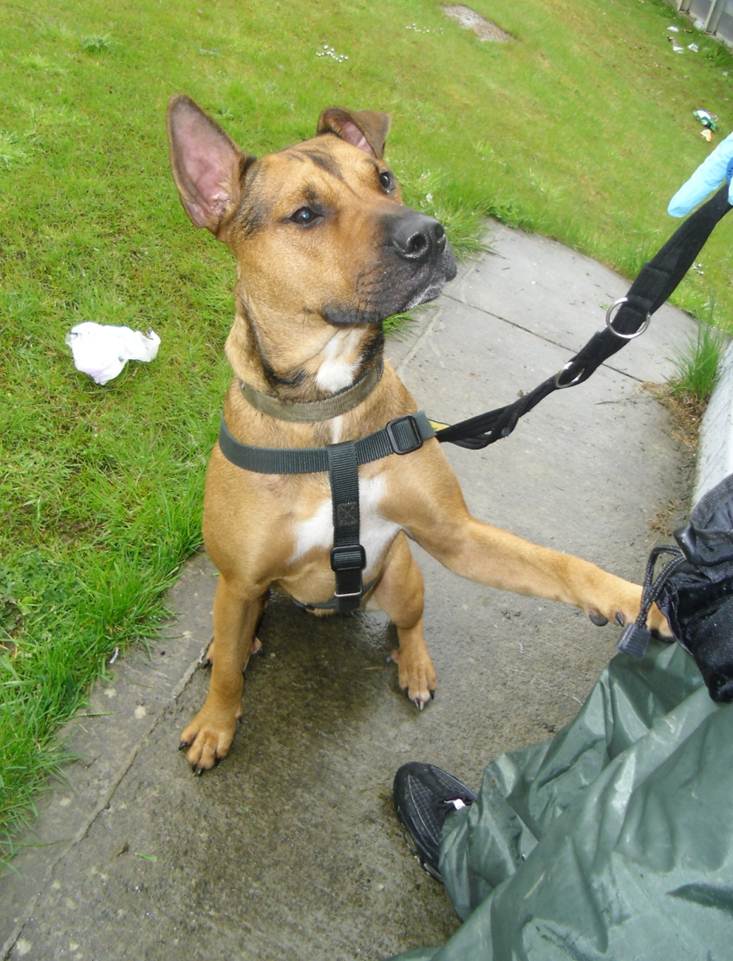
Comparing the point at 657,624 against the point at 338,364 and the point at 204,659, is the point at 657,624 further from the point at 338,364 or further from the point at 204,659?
the point at 204,659

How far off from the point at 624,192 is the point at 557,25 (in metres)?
6.90

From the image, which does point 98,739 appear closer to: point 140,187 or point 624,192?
point 140,187

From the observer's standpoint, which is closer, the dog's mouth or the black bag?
the black bag

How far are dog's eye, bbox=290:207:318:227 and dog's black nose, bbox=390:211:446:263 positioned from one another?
0.95 feet

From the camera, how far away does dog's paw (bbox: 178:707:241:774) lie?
8.59 ft

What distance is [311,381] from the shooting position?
2518 mm

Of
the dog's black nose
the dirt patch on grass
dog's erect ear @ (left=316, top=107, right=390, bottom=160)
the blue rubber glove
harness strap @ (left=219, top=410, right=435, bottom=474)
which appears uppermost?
the blue rubber glove

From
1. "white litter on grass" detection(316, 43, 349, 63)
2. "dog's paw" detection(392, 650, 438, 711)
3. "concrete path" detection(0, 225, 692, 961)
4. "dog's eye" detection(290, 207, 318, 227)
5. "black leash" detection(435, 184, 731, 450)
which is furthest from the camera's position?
"white litter on grass" detection(316, 43, 349, 63)

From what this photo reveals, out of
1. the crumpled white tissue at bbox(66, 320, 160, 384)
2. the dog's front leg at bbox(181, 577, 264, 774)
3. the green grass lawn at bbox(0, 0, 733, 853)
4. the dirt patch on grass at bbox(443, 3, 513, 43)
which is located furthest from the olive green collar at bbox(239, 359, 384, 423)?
the dirt patch on grass at bbox(443, 3, 513, 43)

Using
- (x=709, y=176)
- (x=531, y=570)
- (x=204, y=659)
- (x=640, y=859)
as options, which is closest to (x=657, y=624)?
(x=531, y=570)

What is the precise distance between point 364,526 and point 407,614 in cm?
45

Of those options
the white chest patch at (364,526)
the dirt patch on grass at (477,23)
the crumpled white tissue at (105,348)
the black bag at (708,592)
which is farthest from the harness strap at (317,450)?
the dirt patch on grass at (477,23)

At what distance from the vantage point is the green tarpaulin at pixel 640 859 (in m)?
1.24

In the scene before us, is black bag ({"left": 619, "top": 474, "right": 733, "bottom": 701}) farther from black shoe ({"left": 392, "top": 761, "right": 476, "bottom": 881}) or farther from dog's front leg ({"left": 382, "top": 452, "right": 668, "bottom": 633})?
black shoe ({"left": 392, "top": 761, "right": 476, "bottom": 881})
